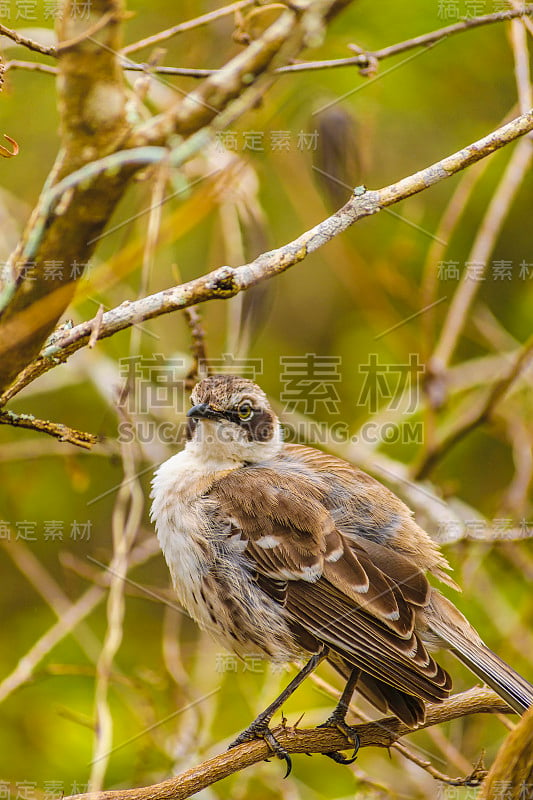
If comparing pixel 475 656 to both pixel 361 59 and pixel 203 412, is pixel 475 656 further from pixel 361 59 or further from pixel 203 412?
pixel 361 59

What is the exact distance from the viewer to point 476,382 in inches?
240

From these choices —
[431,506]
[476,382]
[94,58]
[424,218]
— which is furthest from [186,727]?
[424,218]

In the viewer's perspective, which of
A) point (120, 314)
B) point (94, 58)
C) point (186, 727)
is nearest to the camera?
point (94, 58)

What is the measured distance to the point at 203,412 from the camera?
156 inches

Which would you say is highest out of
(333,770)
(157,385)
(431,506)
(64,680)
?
(157,385)

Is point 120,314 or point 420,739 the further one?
point 420,739

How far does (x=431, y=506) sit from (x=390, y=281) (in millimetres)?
1732

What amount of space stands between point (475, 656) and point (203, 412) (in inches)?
62.4

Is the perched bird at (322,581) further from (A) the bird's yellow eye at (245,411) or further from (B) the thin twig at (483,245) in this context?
(B) the thin twig at (483,245)

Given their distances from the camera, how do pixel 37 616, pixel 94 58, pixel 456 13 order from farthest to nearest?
pixel 37 616 < pixel 456 13 < pixel 94 58

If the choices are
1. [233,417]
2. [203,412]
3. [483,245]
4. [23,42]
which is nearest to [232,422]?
[233,417]

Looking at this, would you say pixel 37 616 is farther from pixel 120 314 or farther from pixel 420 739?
pixel 120 314

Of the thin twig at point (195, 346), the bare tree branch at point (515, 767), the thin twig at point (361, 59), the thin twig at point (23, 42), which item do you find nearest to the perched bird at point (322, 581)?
the thin twig at point (195, 346)

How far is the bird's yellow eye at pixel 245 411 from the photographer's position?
4.17 metres
